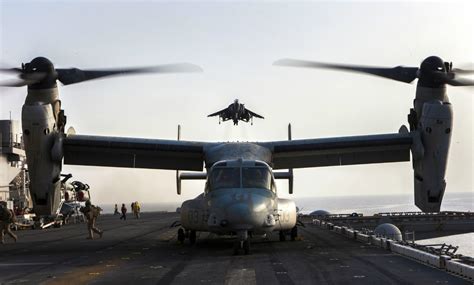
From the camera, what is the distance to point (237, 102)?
185ft

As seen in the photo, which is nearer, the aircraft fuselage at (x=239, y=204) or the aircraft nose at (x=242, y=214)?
the aircraft nose at (x=242, y=214)

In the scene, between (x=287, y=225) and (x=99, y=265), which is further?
(x=287, y=225)

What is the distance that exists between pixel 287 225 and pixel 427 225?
22516 mm

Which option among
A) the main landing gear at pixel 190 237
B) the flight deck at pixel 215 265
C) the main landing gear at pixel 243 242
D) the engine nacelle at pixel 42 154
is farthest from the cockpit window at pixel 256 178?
the engine nacelle at pixel 42 154

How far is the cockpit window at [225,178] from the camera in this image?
19833 millimetres

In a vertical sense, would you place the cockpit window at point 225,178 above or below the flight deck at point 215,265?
above

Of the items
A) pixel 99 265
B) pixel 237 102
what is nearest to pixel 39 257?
pixel 99 265

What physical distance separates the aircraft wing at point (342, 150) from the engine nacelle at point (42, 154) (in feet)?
27.0

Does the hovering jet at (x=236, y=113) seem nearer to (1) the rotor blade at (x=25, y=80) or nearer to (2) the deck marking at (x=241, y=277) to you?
(1) the rotor blade at (x=25, y=80)

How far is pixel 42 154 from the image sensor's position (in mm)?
22844

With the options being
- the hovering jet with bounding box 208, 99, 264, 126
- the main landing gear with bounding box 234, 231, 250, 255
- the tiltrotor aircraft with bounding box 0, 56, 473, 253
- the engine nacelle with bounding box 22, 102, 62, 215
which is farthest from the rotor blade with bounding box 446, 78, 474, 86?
the hovering jet with bounding box 208, 99, 264, 126

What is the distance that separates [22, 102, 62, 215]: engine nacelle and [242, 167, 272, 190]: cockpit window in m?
7.57

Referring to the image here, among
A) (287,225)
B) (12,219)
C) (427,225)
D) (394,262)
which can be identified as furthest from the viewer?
(427,225)

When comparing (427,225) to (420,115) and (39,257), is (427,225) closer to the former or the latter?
(420,115)
